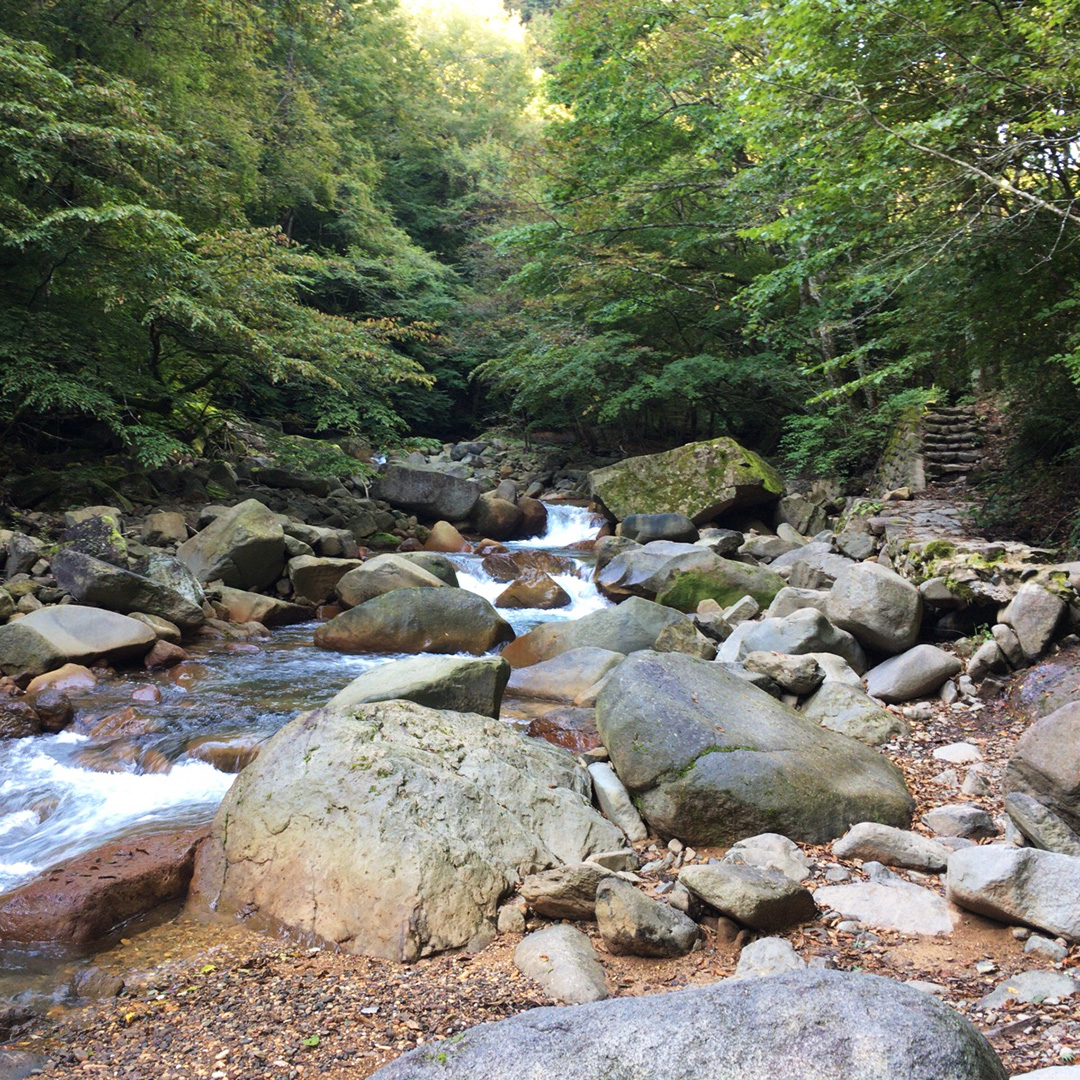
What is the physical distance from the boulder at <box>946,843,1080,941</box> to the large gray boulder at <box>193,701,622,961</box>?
5.23ft

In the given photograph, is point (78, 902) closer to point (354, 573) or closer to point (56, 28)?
point (354, 573)

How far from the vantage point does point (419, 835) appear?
338 cm

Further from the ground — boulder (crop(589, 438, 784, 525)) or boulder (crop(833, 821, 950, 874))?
boulder (crop(589, 438, 784, 525))

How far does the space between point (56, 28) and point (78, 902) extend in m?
12.1

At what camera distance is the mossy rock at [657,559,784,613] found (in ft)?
28.1

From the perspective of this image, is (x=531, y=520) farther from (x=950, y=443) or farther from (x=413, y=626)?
(x=950, y=443)

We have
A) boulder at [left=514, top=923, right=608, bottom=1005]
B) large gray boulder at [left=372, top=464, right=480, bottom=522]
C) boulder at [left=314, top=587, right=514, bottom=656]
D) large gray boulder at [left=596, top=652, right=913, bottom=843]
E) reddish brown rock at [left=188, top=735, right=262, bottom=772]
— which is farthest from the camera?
large gray boulder at [left=372, top=464, right=480, bottom=522]

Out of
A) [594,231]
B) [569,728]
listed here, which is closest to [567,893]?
[569,728]

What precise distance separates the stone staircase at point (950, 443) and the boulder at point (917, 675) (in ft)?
22.3

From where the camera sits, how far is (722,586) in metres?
8.73

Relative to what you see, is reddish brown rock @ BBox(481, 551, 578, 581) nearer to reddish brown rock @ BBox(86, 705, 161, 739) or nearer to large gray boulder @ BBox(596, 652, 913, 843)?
reddish brown rock @ BBox(86, 705, 161, 739)

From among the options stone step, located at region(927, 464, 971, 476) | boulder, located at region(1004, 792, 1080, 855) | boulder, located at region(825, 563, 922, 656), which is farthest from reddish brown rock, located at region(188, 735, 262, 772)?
stone step, located at region(927, 464, 971, 476)

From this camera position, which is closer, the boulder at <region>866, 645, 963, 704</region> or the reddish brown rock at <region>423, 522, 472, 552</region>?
the boulder at <region>866, 645, 963, 704</region>

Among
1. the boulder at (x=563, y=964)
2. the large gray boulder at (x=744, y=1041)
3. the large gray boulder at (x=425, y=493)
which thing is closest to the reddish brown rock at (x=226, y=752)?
the boulder at (x=563, y=964)
